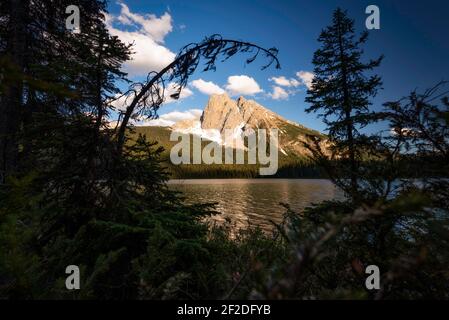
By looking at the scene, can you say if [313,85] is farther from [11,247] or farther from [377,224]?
[11,247]

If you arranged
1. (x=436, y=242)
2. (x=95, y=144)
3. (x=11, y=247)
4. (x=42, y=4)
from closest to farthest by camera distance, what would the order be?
(x=11, y=247) < (x=436, y=242) < (x=95, y=144) < (x=42, y=4)

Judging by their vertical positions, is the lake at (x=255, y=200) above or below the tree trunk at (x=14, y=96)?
below

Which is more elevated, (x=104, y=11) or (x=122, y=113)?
(x=104, y=11)

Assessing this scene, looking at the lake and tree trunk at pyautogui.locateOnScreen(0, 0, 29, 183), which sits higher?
tree trunk at pyautogui.locateOnScreen(0, 0, 29, 183)

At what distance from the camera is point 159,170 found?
4.45 m

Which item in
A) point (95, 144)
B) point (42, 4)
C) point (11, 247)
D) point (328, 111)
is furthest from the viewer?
point (328, 111)

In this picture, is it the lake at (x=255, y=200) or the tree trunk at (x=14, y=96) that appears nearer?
the tree trunk at (x=14, y=96)

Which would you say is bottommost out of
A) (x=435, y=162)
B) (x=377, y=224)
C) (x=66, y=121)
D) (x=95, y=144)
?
(x=377, y=224)

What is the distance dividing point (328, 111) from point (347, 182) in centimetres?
1374

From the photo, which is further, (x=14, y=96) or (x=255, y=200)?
(x=255, y=200)

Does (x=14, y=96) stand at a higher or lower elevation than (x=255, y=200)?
higher

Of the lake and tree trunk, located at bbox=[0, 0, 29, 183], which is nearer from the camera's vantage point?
tree trunk, located at bbox=[0, 0, 29, 183]

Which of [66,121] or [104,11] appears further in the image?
[104,11]
